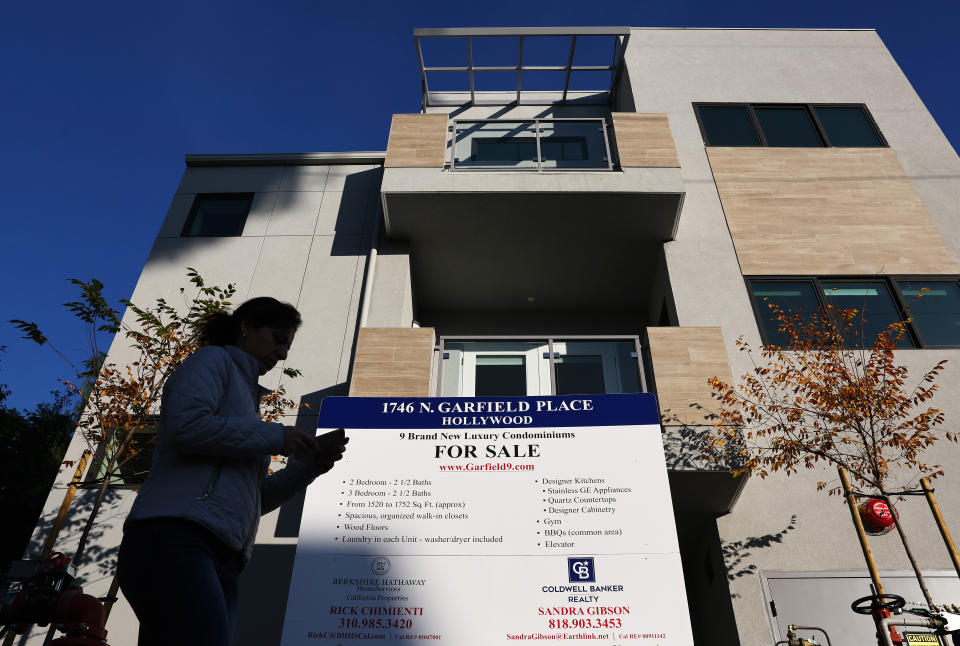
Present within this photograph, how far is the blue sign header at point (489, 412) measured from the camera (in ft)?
16.5

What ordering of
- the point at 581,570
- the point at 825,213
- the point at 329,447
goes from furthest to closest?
1. the point at 825,213
2. the point at 581,570
3. the point at 329,447

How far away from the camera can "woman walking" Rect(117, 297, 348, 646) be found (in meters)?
1.46

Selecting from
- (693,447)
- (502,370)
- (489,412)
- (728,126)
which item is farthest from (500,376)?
(728,126)

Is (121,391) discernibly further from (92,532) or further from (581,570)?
(581,570)

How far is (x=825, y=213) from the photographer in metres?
8.02

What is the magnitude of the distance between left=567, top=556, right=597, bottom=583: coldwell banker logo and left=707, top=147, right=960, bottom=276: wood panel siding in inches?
191

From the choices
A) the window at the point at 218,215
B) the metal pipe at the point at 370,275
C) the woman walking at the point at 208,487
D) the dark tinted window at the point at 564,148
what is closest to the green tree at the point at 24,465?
the window at the point at 218,215

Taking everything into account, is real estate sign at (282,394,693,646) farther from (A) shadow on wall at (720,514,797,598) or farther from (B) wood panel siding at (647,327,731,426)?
(A) shadow on wall at (720,514,797,598)

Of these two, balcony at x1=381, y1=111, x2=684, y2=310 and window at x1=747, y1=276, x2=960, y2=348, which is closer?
window at x1=747, y1=276, x2=960, y2=348

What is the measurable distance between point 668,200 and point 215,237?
676 cm

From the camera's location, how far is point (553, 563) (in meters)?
4.21

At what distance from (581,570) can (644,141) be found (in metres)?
5.95

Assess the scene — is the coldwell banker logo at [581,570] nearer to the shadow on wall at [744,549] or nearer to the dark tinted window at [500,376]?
the dark tinted window at [500,376]

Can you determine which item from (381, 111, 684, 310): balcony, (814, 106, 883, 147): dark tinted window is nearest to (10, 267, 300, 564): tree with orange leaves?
(381, 111, 684, 310): balcony
